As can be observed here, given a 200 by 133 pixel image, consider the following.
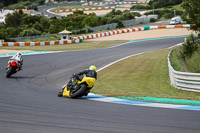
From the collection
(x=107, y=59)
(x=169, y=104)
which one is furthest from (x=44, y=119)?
(x=107, y=59)

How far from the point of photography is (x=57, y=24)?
245 feet

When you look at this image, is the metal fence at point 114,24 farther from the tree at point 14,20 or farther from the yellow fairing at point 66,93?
the yellow fairing at point 66,93

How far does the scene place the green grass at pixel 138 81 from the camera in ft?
46.5

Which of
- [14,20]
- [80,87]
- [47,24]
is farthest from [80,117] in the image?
[14,20]

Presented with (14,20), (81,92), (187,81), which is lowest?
(14,20)

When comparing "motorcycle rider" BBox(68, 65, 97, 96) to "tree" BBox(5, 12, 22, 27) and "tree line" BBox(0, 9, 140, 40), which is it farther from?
"tree" BBox(5, 12, 22, 27)

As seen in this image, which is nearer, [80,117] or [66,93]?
[80,117]

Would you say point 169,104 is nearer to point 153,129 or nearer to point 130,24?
point 153,129

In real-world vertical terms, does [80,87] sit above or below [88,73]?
below

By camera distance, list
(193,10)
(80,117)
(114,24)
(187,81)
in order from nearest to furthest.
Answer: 1. (80,117)
2. (187,81)
3. (193,10)
4. (114,24)

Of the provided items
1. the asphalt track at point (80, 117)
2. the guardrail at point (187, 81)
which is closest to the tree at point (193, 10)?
the guardrail at point (187, 81)

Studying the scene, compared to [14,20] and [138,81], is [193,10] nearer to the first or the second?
[138,81]

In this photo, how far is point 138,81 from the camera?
17.8 m

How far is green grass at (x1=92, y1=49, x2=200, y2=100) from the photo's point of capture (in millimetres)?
14180
